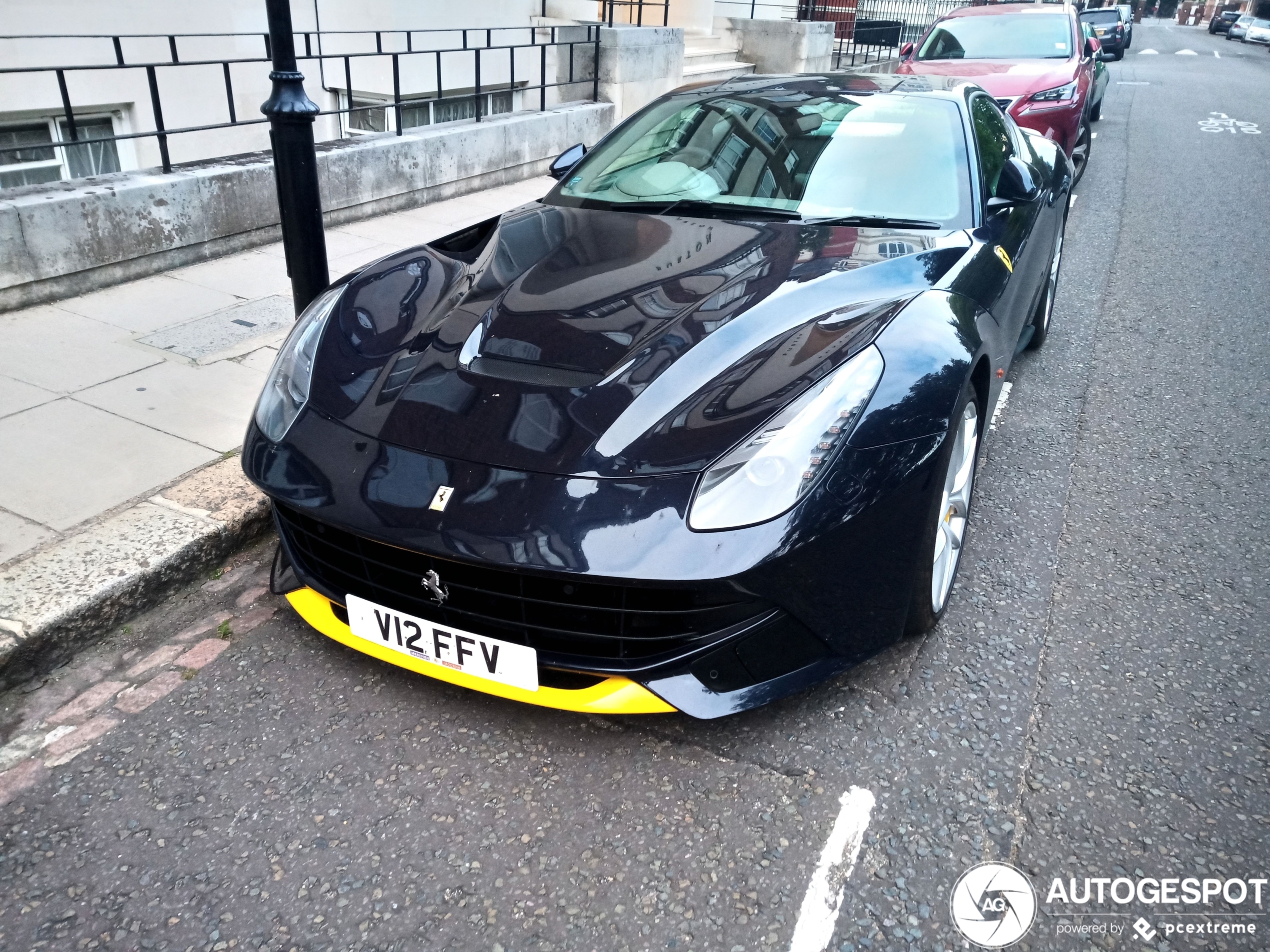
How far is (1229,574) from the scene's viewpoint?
10.3 ft

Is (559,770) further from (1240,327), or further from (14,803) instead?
(1240,327)

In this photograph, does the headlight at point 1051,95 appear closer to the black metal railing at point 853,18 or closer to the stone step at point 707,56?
the stone step at point 707,56

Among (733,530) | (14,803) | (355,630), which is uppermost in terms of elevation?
(733,530)

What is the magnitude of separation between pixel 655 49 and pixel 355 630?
31.3 ft

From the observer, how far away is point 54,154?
6383 millimetres

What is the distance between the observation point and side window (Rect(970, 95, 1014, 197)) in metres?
3.56

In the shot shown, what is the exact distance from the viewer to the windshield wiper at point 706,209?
3.30 m

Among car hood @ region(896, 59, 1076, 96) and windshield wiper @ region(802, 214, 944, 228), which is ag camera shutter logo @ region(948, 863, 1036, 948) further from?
car hood @ region(896, 59, 1076, 96)

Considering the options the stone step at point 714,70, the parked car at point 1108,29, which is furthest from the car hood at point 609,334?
the parked car at point 1108,29

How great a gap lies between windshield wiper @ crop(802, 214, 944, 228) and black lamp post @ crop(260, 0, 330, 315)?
1916mm

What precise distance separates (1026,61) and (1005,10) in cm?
139

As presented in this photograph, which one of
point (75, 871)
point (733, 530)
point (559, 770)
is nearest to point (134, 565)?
point (75, 871)

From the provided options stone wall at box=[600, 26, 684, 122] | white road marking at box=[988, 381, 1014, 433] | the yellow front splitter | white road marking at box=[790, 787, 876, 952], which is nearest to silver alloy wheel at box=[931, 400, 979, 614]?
white road marking at box=[790, 787, 876, 952]

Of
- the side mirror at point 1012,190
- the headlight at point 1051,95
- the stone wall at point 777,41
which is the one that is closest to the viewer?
the side mirror at point 1012,190
